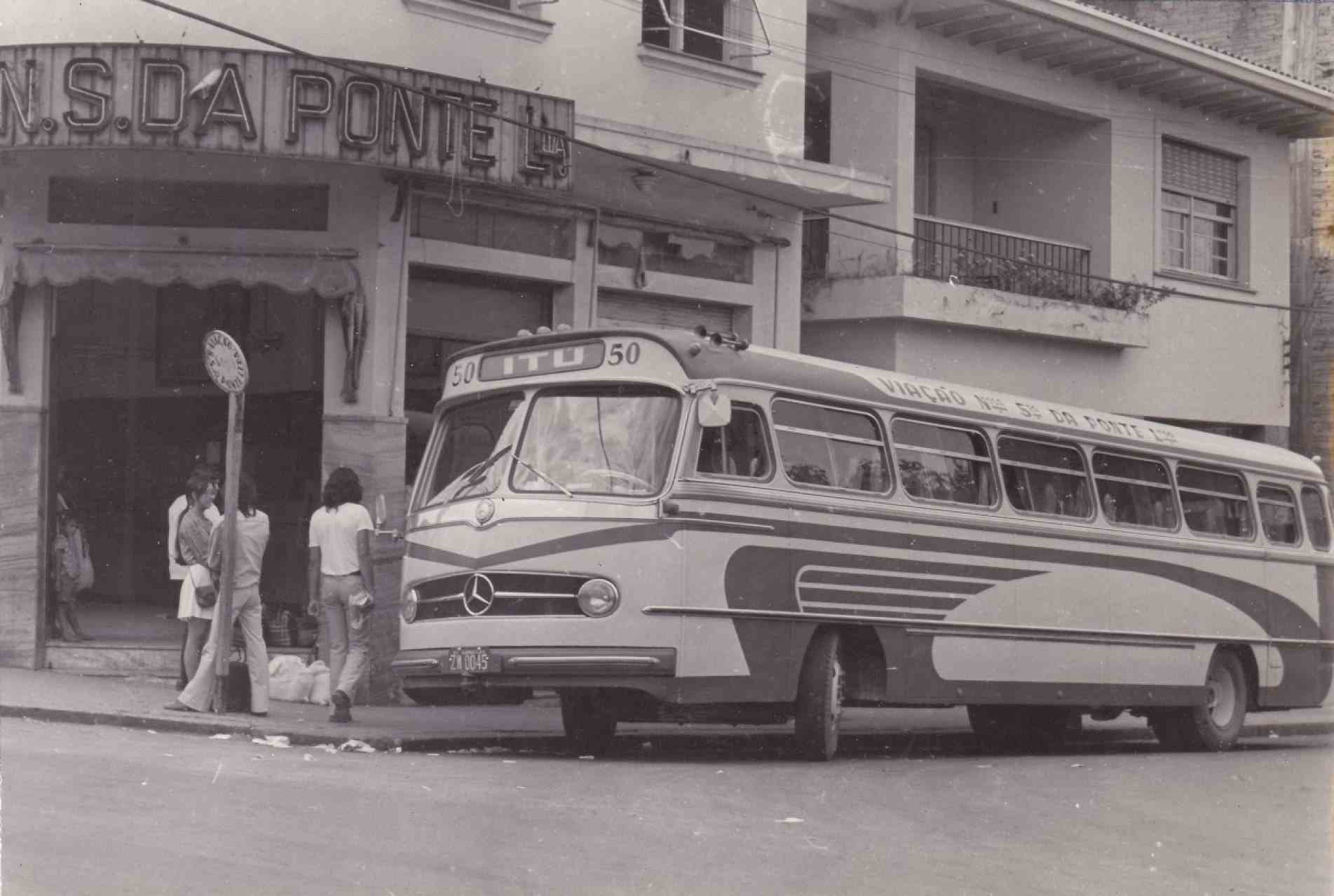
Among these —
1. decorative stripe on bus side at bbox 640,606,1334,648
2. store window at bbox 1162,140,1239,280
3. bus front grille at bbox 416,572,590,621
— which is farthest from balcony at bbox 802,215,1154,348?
bus front grille at bbox 416,572,590,621

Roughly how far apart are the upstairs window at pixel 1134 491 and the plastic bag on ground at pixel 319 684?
6.43m

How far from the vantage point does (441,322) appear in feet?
57.4

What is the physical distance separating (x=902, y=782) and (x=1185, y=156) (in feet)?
55.3

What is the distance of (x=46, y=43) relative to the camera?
14.9 m

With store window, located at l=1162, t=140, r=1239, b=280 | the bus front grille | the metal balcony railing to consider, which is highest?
store window, located at l=1162, t=140, r=1239, b=280

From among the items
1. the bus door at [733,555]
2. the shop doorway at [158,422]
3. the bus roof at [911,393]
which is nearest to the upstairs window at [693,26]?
the shop doorway at [158,422]

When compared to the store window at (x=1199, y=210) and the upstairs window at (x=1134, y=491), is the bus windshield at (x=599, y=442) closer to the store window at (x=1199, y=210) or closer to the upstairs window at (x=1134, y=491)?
the upstairs window at (x=1134, y=491)

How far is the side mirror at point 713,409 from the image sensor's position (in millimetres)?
11609

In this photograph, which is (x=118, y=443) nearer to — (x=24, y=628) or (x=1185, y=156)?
(x=24, y=628)

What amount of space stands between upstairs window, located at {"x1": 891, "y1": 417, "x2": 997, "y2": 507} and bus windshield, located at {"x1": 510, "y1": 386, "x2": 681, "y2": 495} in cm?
224

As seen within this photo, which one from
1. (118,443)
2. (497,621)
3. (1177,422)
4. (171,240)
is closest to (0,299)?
(171,240)

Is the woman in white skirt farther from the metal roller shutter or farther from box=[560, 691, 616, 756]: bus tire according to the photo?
the metal roller shutter

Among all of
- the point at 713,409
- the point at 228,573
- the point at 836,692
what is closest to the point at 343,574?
the point at 228,573

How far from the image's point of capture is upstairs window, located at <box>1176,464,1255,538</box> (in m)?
16.3
